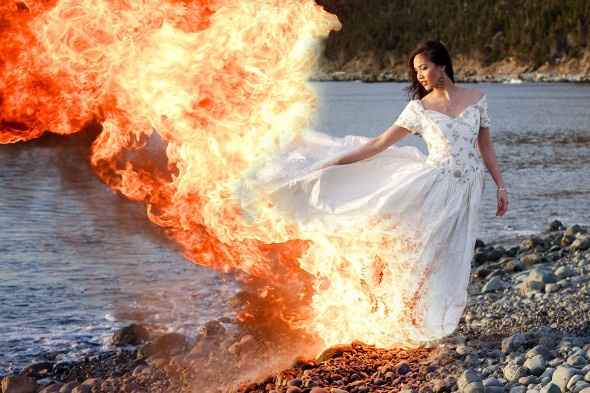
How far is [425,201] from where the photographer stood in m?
8.55

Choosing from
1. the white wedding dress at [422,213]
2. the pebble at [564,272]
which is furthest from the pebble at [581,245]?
the white wedding dress at [422,213]

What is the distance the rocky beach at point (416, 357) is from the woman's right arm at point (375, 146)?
1.86 metres

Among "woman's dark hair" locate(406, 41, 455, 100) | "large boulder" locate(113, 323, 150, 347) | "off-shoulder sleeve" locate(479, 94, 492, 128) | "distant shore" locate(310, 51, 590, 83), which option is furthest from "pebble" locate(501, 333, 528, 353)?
"distant shore" locate(310, 51, 590, 83)

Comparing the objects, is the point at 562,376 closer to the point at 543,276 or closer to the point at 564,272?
the point at 543,276

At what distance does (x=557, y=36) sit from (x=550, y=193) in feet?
456

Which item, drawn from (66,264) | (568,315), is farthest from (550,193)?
(568,315)

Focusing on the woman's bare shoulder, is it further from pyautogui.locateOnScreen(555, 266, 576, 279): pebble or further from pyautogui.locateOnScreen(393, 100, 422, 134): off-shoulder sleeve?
pyautogui.locateOnScreen(555, 266, 576, 279): pebble

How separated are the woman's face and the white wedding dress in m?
0.21

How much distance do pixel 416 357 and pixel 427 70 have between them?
268 centimetres

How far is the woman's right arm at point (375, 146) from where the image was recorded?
28.1 ft

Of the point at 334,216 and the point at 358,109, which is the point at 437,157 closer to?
the point at 334,216

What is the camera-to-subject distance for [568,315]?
978 centimetres

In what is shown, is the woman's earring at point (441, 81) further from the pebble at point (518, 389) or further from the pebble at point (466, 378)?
the pebble at point (518, 389)

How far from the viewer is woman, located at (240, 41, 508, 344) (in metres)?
8.52
